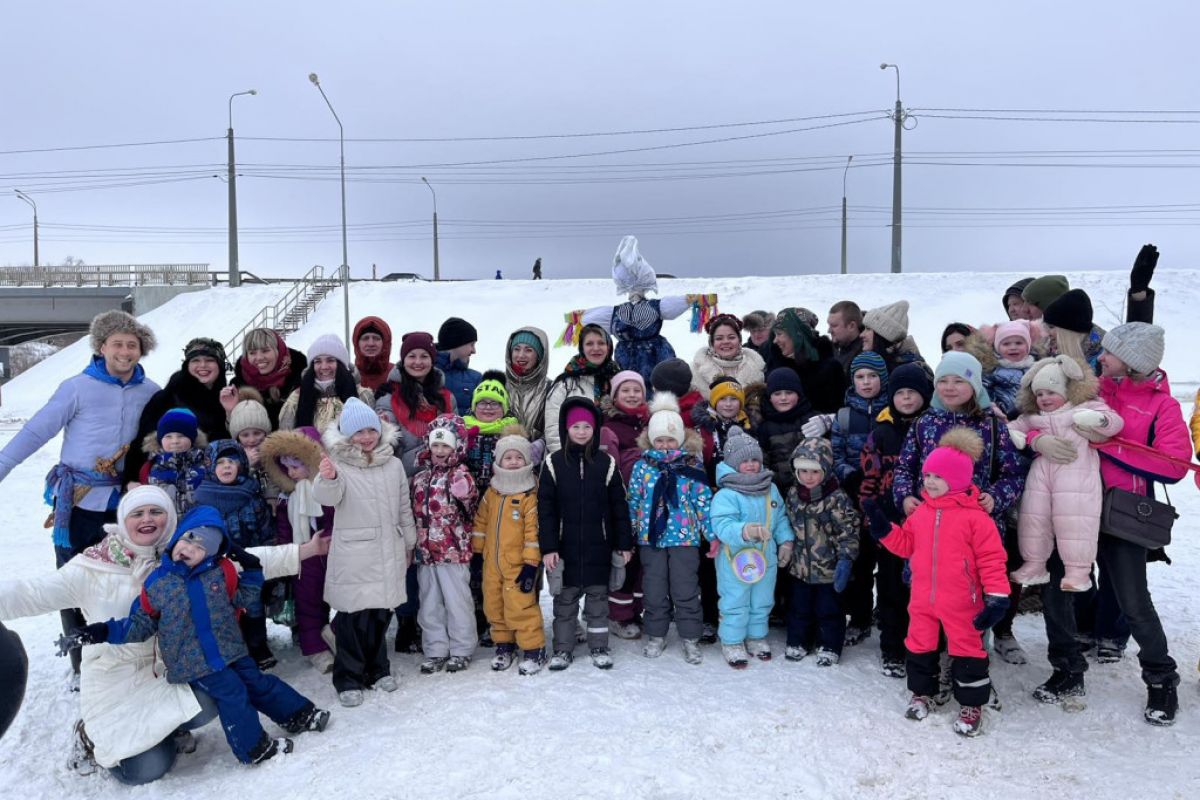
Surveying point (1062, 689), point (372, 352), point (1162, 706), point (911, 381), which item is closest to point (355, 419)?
point (372, 352)

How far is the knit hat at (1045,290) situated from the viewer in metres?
5.22

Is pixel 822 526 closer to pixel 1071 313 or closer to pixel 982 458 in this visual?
pixel 982 458

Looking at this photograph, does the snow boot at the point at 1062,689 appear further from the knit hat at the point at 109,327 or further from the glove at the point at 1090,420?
the knit hat at the point at 109,327

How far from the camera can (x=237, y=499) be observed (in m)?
4.38

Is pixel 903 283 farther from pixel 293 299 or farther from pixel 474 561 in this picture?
pixel 474 561

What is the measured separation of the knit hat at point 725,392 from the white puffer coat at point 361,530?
2036mm

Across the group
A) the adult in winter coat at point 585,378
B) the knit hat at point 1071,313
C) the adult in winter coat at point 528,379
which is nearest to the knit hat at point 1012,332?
the knit hat at point 1071,313

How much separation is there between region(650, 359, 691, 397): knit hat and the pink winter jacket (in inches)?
90.5

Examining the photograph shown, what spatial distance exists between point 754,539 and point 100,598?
10.6 ft

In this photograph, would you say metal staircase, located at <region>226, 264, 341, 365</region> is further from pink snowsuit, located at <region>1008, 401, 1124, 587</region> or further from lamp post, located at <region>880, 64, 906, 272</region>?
pink snowsuit, located at <region>1008, 401, 1124, 587</region>

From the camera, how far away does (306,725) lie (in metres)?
3.84

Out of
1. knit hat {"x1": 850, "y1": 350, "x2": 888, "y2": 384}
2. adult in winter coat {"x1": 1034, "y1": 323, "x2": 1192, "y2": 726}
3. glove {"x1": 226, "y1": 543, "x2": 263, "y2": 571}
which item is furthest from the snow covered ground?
knit hat {"x1": 850, "y1": 350, "x2": 888, "y2": 384}

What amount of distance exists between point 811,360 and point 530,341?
186 centimetres

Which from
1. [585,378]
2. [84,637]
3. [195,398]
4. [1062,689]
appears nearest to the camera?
[84,637]
